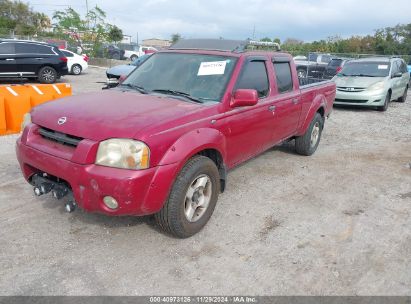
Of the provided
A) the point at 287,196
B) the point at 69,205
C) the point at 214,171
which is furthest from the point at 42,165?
the point at 287,196

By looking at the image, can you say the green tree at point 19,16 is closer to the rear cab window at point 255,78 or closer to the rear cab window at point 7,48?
the rear cab window at point 7,48

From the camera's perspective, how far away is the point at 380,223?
13.5 ft

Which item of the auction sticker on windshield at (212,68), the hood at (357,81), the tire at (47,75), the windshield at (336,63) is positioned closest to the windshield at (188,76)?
the auction sticker on windshield at (212,68)

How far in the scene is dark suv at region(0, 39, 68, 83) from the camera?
13.7 m

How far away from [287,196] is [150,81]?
225 centimetres

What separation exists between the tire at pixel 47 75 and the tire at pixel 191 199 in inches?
507

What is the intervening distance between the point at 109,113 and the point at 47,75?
12784 mm

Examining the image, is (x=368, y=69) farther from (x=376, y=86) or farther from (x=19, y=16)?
(x=19, y=16)

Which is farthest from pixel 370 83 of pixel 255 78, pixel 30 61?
pixel 30 61

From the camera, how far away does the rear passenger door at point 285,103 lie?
5035mm

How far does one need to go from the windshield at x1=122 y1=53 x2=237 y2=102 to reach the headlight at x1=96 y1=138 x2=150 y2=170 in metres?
1.18

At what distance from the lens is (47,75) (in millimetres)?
14609

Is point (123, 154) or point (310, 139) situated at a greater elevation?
point (123, 154)

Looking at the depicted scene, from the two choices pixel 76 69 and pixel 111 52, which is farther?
pixel 111 52
